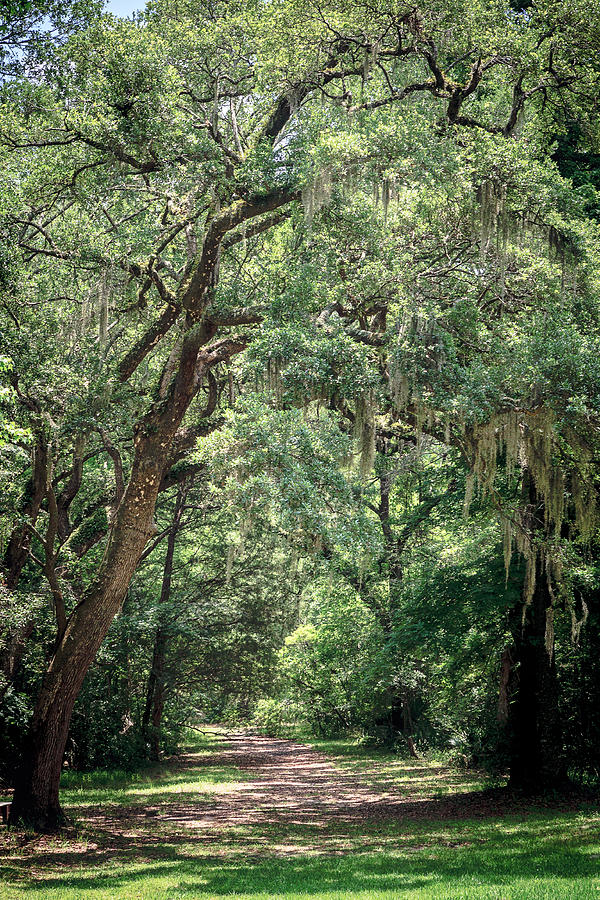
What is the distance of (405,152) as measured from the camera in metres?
9.14

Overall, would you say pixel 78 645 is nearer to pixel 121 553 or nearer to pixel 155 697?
pixel 121 553

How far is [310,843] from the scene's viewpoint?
9727 mm

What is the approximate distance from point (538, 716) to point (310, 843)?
4.34 metres

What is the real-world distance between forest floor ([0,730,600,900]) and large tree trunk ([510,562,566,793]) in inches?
21.1

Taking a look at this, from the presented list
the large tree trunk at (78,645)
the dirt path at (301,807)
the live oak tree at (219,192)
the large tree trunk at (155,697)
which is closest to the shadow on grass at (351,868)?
the large tree trunk at (78,645)

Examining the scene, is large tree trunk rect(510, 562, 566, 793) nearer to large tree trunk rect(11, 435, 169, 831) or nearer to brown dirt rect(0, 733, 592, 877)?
brown dirt rect(0, 733, 592, 877)

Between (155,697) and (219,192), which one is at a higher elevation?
(219,192)

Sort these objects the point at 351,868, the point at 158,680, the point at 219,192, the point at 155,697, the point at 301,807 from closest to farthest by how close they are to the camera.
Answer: the point at 351,868, the point at 219,192, the point at 301,807, the point at 158,680, the point at 155,697

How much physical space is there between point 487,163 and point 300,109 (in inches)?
112

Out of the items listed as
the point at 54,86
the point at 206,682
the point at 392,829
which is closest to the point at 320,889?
the point at 392,829

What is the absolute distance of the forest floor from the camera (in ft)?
22.6

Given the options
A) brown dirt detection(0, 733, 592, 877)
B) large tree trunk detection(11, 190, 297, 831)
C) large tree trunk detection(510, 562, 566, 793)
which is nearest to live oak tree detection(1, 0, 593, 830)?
large tree trunk detection(11, 190, 297, 831)

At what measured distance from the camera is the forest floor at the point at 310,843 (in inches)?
271

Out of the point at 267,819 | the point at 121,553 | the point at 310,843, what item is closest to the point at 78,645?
the point at 121,553
